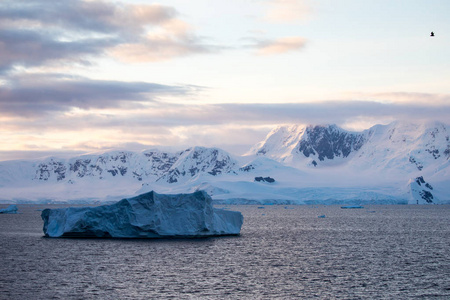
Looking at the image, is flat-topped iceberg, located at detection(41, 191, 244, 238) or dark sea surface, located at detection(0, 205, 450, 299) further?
flat-topped iceberg, located at detection(41, 191, 244, 238)

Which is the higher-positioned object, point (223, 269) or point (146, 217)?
point (146, 217)

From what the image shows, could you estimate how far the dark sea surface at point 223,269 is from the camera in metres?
33.8

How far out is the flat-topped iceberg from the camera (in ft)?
191

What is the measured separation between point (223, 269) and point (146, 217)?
18225 mm

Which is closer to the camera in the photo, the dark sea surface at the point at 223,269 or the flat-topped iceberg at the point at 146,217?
the dark sea surface at the point at 223,269

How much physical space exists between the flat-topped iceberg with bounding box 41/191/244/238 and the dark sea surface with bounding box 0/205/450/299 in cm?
120

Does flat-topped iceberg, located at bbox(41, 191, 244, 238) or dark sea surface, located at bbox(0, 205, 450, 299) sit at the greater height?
flat-topped iceberg, located at bbox(41, 191, 244, 238)

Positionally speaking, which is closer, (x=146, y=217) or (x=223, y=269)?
(x=223, y=269)

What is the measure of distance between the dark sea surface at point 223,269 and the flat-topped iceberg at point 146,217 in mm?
1195

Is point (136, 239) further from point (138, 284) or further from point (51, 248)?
point (138, 284)

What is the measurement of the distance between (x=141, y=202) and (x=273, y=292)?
2721cm

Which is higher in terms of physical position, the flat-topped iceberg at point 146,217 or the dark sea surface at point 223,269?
the flat-topped iceberg at point 146,217

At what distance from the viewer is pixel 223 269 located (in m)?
42.5

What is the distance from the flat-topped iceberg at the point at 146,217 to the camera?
58281 mm
